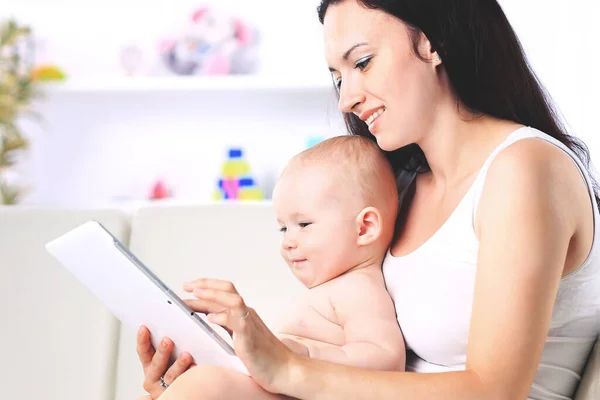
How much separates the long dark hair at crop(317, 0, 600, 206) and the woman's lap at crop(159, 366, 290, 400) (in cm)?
62

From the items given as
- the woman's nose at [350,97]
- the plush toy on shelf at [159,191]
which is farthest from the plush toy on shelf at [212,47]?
the woman's nose at [350,97]

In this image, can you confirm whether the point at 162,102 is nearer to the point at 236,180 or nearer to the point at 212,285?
the point at 236,180

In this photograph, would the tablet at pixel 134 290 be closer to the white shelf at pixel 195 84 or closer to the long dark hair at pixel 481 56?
the long dark hair at pixel 481 56

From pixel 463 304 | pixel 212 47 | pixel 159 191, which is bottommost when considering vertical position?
pixel 159 191

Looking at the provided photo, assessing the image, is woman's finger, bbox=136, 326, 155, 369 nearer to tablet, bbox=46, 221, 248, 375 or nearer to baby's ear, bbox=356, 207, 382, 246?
tablet, bbox=46, 221, 248, 375

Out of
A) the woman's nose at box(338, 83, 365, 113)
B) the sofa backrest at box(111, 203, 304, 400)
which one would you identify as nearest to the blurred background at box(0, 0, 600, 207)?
the sofa backrest at box(111, 203, 304, 400)

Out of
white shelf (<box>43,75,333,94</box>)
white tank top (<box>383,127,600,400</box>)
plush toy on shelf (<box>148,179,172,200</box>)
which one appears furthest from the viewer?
plush toy on shelf (<box>148,179,172,200</box>)

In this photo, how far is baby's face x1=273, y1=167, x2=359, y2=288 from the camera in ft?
4.99

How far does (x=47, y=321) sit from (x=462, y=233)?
114 cm

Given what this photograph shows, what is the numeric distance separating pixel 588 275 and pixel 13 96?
3148 mm

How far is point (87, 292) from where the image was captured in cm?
205

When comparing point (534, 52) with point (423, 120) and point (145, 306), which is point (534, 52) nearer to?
point (423, 120)

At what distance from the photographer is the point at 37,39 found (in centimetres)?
427

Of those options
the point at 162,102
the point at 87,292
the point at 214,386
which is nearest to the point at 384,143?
the point at 214,386
